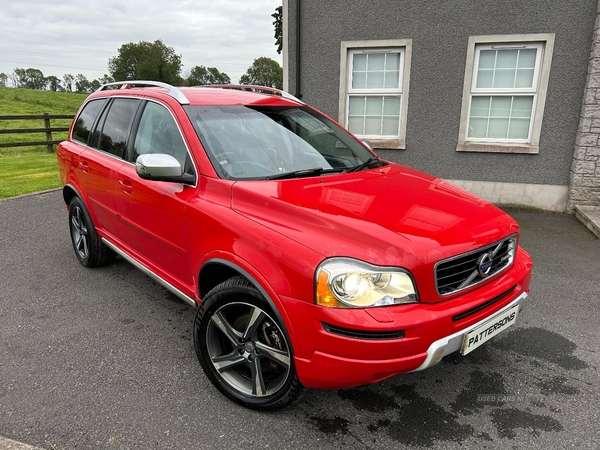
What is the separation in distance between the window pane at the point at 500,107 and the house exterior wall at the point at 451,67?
1.88ft

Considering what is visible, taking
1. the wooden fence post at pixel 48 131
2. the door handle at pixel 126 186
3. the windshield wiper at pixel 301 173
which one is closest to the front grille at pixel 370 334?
the windshield wiper at pixel 301 173

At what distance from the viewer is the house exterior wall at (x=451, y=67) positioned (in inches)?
262

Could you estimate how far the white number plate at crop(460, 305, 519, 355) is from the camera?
7.13 feet

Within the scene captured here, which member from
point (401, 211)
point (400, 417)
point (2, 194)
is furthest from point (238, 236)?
point (2, 194)

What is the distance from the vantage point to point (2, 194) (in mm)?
8180

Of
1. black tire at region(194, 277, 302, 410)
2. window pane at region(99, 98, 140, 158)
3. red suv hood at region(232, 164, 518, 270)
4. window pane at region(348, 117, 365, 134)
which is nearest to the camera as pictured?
red suv hood at region(232, 164, 518, 270)

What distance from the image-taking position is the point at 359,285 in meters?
1.99

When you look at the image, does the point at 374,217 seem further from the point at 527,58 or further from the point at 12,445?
the point at 527,58

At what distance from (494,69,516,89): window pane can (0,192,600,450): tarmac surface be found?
435cm

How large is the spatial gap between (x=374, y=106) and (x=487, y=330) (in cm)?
626

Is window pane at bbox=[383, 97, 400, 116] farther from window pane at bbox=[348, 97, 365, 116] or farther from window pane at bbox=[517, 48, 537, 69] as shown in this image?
window pane at bbox=[517, 48, 537, 69]

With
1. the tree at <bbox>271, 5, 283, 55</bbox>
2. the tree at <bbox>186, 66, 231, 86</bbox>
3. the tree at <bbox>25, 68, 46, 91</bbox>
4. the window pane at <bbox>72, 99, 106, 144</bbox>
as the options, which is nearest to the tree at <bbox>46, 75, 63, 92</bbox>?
the tree at <bbox>25, 68, 46, 91</bbox>

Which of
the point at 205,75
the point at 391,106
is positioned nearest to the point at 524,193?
the point at 391,106

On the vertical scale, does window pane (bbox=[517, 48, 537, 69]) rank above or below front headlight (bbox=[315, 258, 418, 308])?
above
